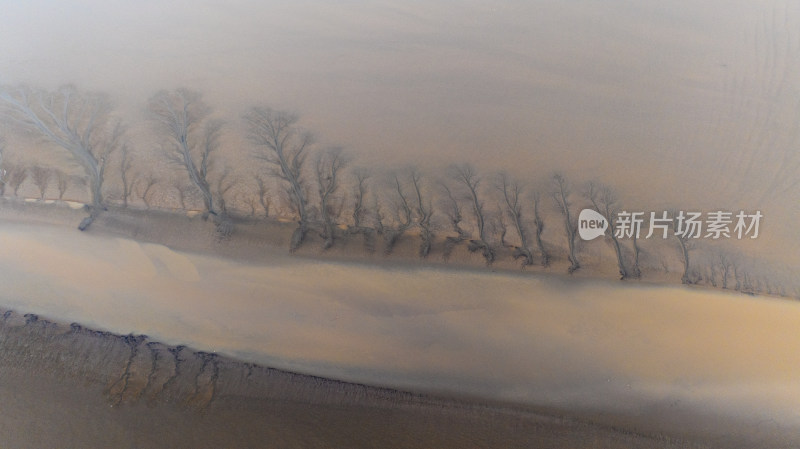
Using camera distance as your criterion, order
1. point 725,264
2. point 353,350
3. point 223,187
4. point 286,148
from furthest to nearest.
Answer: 1. point 286,148
2. point 223,187
3. point 725,264
4. point 353,350

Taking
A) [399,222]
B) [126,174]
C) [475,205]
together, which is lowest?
[126,174]

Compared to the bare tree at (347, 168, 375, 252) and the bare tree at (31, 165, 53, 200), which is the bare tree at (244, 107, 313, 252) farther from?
the bare tree at (31, 165, 53, 200)

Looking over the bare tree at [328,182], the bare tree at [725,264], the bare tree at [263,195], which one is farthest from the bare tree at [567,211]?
the bare tree at [263,195]

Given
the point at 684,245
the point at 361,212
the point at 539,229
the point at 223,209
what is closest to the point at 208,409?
the point at 223,209

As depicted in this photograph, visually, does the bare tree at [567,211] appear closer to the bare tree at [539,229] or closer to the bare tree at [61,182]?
the bare tree at [539,229]

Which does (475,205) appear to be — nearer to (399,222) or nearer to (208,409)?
(399,222)

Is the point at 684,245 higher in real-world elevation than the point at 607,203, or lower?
lower

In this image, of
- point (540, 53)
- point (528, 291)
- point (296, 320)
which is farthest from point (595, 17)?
point (296, 320)

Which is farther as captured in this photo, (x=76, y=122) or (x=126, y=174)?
(x=76, y=122)
